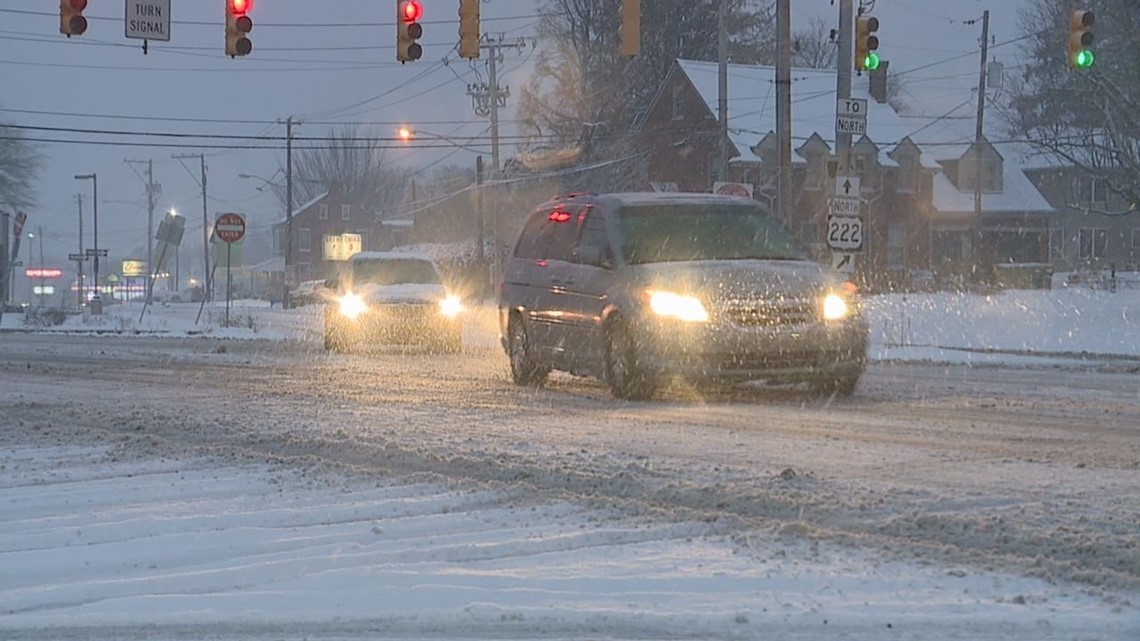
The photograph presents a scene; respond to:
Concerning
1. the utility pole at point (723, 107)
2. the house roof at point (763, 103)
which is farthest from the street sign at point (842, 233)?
the house roof at point (763, 103)

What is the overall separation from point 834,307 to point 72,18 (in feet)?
46.8

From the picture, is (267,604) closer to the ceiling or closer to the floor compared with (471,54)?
closer to the floor

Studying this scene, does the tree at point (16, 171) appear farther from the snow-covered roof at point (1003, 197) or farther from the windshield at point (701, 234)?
the windshield at point (701, 234)

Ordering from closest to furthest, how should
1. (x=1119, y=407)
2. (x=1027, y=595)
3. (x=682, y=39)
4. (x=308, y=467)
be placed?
(x=1027, y=595) → (x=308, y=467) → (x=1119, y=407) → (x=682, y=39)

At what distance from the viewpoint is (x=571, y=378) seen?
50.5 feet

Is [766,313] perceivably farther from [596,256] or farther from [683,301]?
A: [596,256]

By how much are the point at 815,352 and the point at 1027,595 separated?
6.68 metres

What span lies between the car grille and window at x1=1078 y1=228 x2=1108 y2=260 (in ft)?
215

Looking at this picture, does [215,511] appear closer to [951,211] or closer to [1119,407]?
[1119,407]

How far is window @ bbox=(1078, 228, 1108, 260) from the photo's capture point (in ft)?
239

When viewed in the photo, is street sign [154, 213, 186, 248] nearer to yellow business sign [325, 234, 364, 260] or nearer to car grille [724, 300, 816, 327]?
yellow business sign [325, 234, 364, 260]

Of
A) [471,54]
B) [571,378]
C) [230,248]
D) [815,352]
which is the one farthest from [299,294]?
[815,352]

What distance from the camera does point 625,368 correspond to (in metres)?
12.0

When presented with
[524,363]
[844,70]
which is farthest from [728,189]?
[524,363]
